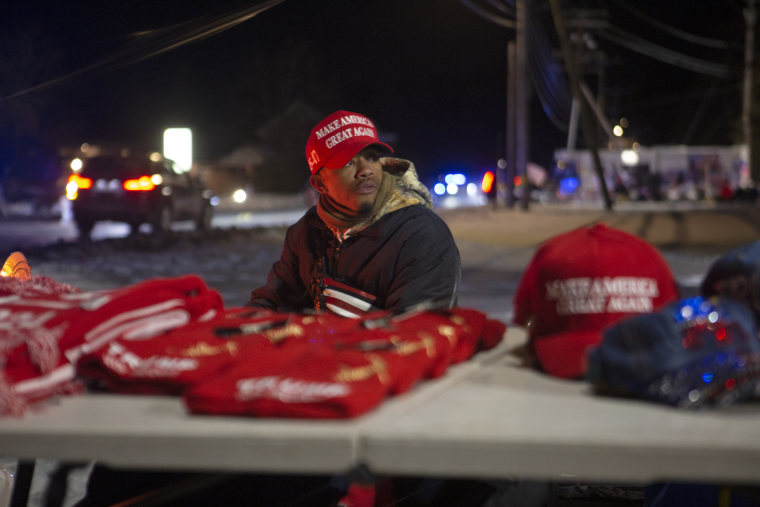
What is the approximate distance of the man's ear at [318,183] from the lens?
330 cm

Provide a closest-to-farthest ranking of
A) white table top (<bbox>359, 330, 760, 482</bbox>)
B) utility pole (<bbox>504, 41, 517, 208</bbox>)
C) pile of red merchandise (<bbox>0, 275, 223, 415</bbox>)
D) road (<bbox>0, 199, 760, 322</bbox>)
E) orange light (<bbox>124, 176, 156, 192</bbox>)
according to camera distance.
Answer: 1. white table top (<bbox>359, 330, 760, 482</bbox>)
2. pile of red merchandise (<bbox>0, 275, 223, 415</bbox>)
3. road (<bbox>0, 199, 760, 322</bbox>)
4. orange light (<bbox>124, 176, 156, 192</bbox>)
5. utility pole (<bbox>504, 41, 517, 208</bbox>)

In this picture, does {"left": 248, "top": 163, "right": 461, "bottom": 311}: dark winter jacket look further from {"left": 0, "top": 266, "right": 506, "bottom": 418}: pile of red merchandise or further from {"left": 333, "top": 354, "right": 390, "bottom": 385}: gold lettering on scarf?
{"left": 333, "top": 354, "right": 390, "bottom": 385}: gold lettering on scarf

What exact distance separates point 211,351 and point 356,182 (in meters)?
1.47

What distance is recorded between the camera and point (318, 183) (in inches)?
132

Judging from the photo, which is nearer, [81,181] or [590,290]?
[590,290]

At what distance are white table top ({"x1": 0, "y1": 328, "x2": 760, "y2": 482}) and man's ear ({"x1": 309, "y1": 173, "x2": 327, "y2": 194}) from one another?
5.49 ft

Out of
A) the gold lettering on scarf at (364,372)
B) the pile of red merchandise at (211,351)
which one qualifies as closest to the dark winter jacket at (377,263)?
the pile of red merchandise at (211,351)

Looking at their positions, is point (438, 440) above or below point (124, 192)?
above

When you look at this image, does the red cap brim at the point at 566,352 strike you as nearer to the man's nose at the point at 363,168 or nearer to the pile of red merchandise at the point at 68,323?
the pile of red merchandise at the point at 68,323

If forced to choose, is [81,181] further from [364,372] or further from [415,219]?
[364,372]

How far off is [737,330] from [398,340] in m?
0.66

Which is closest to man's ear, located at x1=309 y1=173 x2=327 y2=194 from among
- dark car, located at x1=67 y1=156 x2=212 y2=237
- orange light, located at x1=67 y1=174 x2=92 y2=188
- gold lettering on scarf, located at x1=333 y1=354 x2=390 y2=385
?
gold lettering on scarf, located at x1=333 y1=354 x2=390 y2=385

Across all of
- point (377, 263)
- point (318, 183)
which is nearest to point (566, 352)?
point (377, 263)

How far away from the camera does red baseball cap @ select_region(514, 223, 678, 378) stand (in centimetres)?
199
